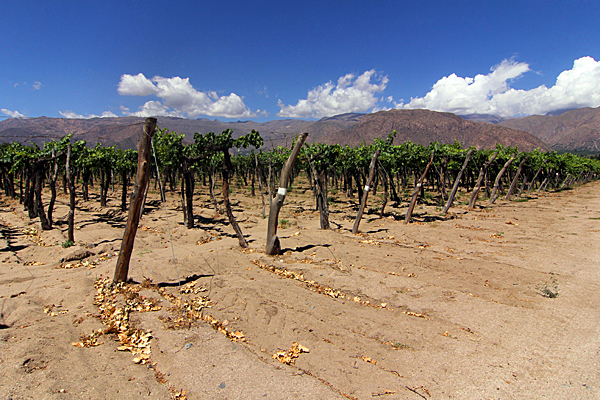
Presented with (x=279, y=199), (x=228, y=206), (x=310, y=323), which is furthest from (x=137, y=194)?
(x=310, y=323)

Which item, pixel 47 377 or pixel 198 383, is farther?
pixel 198 383

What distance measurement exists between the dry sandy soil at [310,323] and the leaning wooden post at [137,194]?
0.46m

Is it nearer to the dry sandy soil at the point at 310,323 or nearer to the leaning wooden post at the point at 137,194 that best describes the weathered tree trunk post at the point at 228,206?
the dry sandy soil at the point at 310,323

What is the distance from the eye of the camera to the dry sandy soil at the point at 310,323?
10.9ft

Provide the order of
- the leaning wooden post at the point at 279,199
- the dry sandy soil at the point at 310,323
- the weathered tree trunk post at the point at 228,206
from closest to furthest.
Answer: the dry sandy soil at the point at 310,323
the leaning wooden post at the point at 279,199
the weathered tree trunk post at the point at 228,206

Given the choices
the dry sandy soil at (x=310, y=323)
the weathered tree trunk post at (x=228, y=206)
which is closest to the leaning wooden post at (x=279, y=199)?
the dry sandy soil at (x=310, y=323)

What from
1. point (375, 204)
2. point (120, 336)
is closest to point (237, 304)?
point (120, 336)

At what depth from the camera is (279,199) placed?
324 inches

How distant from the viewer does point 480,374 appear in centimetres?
365

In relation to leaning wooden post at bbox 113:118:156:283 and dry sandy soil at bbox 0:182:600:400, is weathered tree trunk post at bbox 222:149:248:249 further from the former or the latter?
leaning wooden post at bbox 113:118:156:283

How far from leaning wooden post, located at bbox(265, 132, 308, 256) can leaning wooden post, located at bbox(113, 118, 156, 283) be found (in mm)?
3332

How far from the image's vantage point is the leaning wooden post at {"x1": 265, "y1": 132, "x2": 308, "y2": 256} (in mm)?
8215

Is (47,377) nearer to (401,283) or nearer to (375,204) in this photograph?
(401,283)

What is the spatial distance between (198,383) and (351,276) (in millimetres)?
4505
